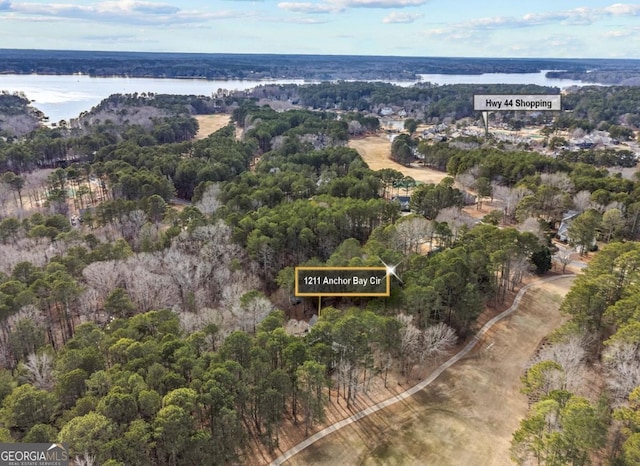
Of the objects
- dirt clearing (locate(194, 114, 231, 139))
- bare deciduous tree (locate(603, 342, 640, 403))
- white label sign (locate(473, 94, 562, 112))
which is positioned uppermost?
white label sign (locate(473, 94, 562, 112))

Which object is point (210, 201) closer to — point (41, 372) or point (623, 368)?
point (41, 372)

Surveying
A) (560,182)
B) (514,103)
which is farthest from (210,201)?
(514,103)

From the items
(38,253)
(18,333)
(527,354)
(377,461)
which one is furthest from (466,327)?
(38,253)

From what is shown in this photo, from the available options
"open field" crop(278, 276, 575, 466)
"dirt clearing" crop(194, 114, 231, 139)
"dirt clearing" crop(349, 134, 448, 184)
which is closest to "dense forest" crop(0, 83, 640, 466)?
"open field" crop(278, 276, 575, 466)

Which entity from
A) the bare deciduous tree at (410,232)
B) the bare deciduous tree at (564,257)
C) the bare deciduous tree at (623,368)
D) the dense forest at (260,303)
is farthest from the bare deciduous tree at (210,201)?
the bare deciduous tree at (623,368)

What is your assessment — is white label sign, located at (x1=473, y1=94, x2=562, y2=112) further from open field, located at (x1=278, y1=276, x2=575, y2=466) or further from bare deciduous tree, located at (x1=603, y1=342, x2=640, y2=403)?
bare deciduous tree, located at (x1=603, y1=342, x2=640, y2=403)

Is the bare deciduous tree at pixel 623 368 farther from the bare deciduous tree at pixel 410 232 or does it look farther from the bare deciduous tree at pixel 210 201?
the bare deciduous tree at pixel 210 201
